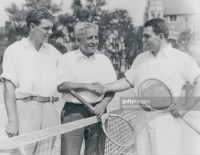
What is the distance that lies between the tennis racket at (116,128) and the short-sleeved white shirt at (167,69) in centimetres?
19

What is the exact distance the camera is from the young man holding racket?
89.0 inches

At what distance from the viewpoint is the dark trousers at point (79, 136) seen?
2307 millimetres

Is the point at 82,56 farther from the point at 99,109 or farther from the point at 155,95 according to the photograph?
the point at 155,95

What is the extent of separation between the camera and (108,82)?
7.70 feet

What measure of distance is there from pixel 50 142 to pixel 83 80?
321 millimetres

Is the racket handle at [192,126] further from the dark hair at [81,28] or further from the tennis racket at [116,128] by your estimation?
the dark hair at [81,28]

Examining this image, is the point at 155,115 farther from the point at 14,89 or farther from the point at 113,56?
the point at 14,89

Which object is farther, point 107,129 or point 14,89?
point 107,129

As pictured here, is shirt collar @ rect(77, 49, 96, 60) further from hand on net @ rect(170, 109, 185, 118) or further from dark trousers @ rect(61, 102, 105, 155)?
hand on net @ rect(170, 109, 185, 118)

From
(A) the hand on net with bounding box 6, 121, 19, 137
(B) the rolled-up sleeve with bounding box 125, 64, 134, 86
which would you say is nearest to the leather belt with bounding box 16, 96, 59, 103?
(A) the hand on net with bounding box 6, 121, 19, 137

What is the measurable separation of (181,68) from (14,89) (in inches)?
29.1

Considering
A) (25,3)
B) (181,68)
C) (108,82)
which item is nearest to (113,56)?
(108,82)

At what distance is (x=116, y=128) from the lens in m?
2.43

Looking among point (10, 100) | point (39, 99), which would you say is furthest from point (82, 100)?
point (10, 100)
